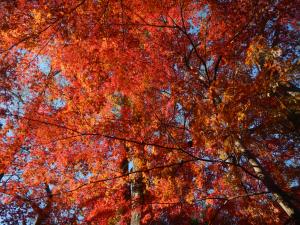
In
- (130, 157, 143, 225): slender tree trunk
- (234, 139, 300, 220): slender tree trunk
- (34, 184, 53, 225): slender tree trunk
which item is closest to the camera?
(234, 139, 300, 220): slender tree trunk

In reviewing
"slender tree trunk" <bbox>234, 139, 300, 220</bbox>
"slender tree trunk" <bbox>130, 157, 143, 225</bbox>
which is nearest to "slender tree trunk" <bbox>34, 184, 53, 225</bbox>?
"slender tree trunk" <bbox>130, 157, 143, 225</bbox>

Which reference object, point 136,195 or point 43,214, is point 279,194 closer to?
point 136,195

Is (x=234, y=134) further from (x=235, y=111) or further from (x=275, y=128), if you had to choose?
(x=275, y=128)

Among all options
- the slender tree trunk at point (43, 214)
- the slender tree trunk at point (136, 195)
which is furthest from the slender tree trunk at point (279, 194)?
the slender tree trunk at point (43, 214)

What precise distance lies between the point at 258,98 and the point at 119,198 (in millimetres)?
8687

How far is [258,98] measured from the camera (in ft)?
17.2

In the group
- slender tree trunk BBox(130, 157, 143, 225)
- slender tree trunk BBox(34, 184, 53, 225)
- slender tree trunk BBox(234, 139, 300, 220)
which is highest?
slender tree trunk BBox(34, 184, 53, 225)

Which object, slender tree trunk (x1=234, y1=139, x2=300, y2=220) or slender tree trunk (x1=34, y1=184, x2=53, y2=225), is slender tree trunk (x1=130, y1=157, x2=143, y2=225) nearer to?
slender tree trunk (x1=34, y1=184, x2=53, y2=225)

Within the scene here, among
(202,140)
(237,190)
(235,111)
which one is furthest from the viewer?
(237,190)

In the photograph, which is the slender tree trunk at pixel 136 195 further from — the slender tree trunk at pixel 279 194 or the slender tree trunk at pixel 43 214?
the slender tree trunk at pixel 279 194

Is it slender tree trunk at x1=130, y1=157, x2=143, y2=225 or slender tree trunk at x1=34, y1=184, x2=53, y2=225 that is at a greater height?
slender tree trunk at x1=34, y1=184, x2=53, y2=225

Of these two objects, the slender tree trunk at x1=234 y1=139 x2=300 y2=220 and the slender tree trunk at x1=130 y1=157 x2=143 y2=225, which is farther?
the slender tree trunk at x1=130 y1=157 x2=143 y2=225

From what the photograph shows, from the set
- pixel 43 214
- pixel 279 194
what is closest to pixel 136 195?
pixel 43 214

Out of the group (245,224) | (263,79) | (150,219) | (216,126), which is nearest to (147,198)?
(150,219)
